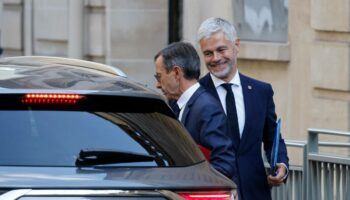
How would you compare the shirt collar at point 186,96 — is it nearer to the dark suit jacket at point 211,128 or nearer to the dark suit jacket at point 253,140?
the dark suit jacket at point 211,128

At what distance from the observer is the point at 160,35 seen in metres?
17.3

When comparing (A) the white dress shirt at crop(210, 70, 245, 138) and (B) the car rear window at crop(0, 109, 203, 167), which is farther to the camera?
(A) the white dress shirt at crop(210, 70, 245, 138)

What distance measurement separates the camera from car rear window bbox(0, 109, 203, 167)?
19.8 ft

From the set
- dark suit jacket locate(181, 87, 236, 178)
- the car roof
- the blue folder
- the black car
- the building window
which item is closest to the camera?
the black car

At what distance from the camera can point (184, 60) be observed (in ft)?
25.7

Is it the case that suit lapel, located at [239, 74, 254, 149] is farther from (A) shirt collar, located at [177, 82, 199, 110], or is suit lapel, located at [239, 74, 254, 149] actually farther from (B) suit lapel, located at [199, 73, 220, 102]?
(A) shirt collar, located at [177, 82, 199, 110]

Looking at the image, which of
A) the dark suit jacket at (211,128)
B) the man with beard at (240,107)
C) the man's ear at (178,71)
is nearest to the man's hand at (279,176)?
the man with beard at (240,107)

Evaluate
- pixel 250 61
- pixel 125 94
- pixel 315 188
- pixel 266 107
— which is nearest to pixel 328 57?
pixel 250 61

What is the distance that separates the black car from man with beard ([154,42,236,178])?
3.35 ft

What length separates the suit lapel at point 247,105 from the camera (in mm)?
8016

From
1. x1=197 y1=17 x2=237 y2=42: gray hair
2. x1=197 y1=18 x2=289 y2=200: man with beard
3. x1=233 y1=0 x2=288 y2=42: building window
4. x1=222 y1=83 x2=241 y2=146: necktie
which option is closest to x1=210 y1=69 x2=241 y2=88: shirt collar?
x1=197 y1=18 x2=289 y2=200: man with beard

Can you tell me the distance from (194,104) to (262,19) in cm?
679

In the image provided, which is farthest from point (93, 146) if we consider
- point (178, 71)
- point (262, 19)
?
point (262, 19)

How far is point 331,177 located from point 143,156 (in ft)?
11.9
